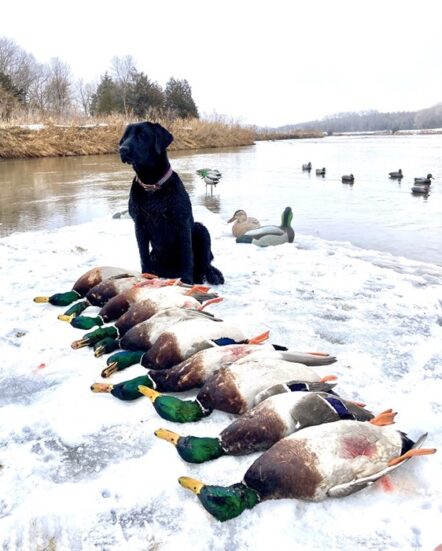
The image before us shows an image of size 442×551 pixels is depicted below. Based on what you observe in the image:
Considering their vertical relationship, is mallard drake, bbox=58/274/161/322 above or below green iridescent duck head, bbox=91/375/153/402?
above

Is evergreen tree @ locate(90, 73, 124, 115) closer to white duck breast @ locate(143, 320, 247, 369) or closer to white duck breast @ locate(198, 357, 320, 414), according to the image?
white duck breast @ locate(143, 320, 247, 369)

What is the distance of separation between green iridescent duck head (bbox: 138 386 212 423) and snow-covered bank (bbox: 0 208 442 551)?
0.13ft

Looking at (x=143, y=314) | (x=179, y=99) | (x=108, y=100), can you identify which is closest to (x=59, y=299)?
(x=143, y=314)

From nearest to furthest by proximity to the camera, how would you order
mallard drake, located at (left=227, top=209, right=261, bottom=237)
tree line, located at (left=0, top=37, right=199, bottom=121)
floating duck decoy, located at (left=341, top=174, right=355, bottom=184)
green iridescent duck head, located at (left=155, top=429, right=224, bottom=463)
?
green iridescent duck head, located at (left=155, top=429, right=224, bottom=463), mallard drake, located at (left=227, top=209, right=261, bottom=237), floating duck decoy, located at (left=341, top=174, right=355, bottom=184), tree line, located at (left=0, top=37, right=199, bottom=121)

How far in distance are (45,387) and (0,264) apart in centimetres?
318

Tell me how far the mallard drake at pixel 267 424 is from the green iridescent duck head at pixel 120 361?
2.27ft

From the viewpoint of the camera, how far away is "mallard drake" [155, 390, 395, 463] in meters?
1.88

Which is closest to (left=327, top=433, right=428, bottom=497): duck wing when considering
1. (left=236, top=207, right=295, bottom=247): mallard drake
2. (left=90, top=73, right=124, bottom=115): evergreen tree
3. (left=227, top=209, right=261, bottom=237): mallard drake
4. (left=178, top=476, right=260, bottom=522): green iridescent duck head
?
(left=178, top=476, right=260, bottom=522): green iridescent duck head

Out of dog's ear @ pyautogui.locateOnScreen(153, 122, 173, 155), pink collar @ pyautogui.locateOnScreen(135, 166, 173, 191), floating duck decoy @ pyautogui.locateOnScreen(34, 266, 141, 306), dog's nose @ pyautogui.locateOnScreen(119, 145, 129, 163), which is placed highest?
dog's ear @ pyautogui.locateOnScreen(153, 122, 173, 155)

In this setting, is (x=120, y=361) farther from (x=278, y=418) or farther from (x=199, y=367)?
(x=278, y=418)

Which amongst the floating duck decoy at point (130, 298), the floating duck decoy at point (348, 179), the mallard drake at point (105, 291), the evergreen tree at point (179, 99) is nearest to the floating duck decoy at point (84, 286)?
the mallard drake at point (105, 291)

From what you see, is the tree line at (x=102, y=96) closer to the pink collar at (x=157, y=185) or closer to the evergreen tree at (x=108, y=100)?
the evergreen tree at (x=108, y=100)

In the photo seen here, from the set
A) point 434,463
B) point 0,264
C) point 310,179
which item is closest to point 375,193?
point 310,179

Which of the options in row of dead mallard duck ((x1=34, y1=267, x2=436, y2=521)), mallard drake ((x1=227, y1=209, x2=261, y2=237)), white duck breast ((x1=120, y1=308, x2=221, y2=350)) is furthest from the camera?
mallard drake ((x1=227, y1=209, x2=261, y2=237))
